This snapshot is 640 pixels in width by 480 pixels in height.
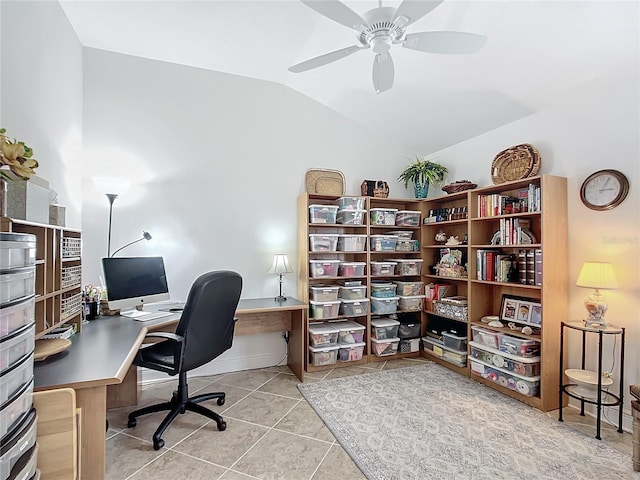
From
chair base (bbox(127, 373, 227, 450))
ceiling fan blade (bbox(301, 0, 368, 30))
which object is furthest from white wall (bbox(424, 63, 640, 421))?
chair base (bbox(127, 373, 227, 450))

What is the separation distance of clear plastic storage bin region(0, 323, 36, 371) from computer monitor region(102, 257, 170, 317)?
126 centimetres

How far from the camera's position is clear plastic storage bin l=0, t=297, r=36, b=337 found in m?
0.95

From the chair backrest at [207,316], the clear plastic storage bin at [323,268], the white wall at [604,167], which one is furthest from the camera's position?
the clear plastic storage bin at [323,268]

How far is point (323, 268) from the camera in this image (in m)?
3.35

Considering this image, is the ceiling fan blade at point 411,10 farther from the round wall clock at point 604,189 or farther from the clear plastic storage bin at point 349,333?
the clear plastic storage bin at point 349,333

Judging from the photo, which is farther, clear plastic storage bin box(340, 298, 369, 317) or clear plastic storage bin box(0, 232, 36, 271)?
clear plastic storage bin box(340, 298, 369, 317)

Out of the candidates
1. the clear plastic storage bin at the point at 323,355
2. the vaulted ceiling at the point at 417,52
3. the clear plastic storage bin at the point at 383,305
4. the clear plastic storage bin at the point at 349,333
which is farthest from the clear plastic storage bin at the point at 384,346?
the vaulted ceiling at the point at 417,52

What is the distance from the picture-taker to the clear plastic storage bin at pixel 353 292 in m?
3.39

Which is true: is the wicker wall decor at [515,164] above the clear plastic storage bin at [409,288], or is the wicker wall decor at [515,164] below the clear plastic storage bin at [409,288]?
above

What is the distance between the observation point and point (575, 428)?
2225mm

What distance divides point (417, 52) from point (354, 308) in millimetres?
2437

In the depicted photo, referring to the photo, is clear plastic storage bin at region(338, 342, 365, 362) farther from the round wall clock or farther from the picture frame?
the round wall clock

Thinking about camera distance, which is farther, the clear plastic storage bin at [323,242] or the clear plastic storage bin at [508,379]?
the clear plastic storage bin at [323,242]

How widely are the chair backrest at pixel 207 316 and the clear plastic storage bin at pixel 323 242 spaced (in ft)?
4.01
